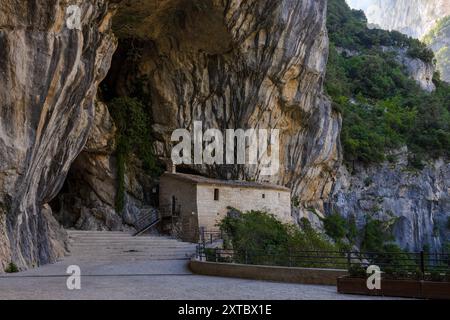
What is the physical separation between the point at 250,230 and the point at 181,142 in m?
7.10

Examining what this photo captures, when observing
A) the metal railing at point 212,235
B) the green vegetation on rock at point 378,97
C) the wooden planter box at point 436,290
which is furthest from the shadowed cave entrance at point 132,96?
the wooden planter box at point 436,290

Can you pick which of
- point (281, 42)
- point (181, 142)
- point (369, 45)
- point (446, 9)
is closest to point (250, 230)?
point (181, 142)

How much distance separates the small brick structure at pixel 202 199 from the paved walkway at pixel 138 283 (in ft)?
19.2

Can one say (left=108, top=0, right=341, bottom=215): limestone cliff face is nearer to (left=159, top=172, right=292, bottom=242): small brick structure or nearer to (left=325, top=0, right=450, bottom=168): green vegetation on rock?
(left=159, top=172, right=292, bottom=242): small brick structure

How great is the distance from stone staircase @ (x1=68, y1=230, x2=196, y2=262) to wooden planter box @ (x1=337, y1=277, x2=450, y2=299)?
11.0 metres

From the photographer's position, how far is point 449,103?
67.8 meters

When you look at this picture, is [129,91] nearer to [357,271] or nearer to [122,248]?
[122,248]

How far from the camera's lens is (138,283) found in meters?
13.4

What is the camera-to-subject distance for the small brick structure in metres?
28.9

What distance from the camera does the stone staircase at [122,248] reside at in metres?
22.2

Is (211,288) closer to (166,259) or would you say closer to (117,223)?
(166,259)

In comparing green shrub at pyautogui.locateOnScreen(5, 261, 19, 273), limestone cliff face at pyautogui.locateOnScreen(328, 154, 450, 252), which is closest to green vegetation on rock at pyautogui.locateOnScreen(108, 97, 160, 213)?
green shrub at pyautogui.locateOnScreen(5, 261, 19, 273)

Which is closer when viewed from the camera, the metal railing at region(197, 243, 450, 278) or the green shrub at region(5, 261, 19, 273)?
the metal railing at region(197, 243, 450, 278)

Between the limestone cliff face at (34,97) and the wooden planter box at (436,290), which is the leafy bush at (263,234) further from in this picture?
the wooden planter box at (436,290)
